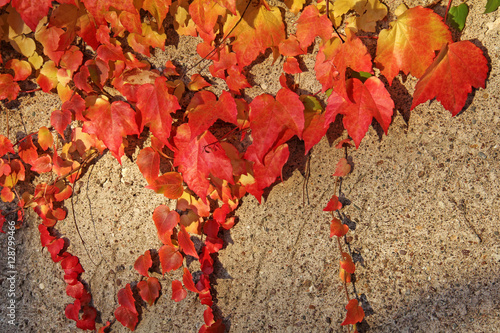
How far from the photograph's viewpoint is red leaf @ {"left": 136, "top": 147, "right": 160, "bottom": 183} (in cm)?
115

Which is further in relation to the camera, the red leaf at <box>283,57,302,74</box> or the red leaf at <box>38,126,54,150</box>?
the red leaf at <box>38,126,54,150</box>

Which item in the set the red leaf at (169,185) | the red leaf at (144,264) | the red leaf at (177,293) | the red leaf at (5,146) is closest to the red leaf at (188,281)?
the red leaf at (177,293)

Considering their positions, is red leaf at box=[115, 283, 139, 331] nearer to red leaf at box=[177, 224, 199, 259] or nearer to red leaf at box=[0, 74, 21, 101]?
red leaf at box=[177, 224, 199, 259]

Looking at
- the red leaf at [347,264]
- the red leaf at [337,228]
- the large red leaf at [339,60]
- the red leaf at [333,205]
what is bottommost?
the red leaf at [347,264]

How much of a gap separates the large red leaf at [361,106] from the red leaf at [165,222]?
66cm

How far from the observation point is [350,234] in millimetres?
A: 1123

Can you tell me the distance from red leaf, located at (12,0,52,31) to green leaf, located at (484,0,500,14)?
135cm

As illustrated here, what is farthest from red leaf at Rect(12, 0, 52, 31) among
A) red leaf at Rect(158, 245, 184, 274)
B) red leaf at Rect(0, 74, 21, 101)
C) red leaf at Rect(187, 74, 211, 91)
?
red leaf at Rect(158, 245, 184, 274)

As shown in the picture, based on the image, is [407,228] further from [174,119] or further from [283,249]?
[174,119]

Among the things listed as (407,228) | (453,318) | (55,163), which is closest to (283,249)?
(407,228)

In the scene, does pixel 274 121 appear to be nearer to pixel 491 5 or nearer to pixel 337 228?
pixel 337 228

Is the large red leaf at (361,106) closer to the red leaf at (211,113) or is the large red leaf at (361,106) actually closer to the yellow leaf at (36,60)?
the red leaf at (211,113)

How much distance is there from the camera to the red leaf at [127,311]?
1259 millimetres

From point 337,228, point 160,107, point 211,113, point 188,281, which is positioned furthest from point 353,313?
point 160,107
